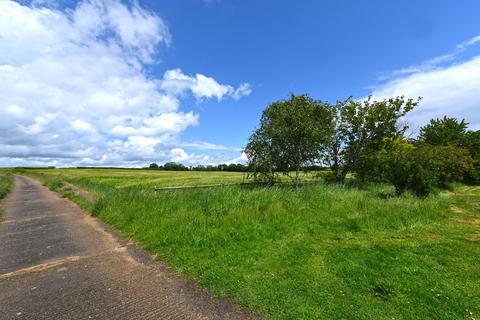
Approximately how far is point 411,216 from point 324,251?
4.54 m

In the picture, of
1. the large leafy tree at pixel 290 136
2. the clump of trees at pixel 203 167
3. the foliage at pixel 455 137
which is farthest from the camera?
the clump of trees at pixel 203 167

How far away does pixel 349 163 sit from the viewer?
22.2 meters

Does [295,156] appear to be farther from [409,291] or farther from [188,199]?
[409,291]

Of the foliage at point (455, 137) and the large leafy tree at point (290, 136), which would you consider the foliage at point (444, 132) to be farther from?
the large leafy tree at point (290, 136)

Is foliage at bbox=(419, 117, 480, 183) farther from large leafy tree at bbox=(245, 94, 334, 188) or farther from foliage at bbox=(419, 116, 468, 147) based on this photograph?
large leafy tree at bbox=(245, 94, 334, 188)

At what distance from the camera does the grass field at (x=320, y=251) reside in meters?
4.08

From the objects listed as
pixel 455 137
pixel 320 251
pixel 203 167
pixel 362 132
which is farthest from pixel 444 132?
pixel 203 167

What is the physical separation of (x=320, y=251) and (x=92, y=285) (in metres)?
4.45

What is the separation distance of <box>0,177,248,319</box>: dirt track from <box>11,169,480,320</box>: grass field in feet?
1.42

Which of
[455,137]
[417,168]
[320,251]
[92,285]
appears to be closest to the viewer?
[92,285]

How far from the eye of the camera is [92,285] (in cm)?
488

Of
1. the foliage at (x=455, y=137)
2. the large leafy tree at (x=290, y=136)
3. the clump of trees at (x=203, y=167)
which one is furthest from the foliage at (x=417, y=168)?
the clump of trees at (x=203, y=167)

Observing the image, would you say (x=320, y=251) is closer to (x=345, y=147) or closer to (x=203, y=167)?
(x=345, y=147)

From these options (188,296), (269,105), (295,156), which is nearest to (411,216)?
(188,296)
